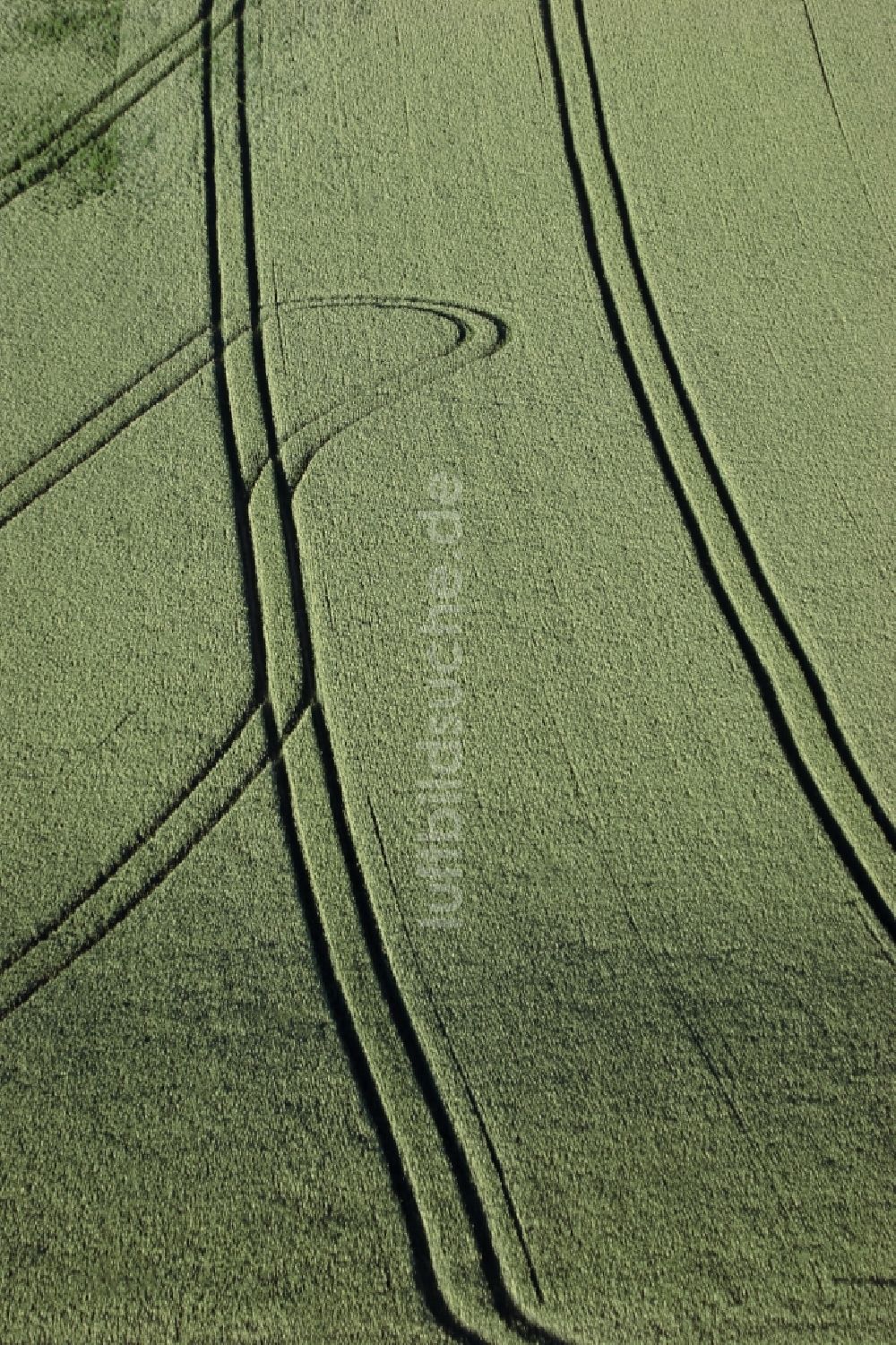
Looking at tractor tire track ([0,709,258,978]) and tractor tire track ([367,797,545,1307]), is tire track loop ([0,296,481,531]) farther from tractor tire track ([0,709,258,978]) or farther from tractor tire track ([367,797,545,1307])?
tractor tire track ([367,797,545,1307])

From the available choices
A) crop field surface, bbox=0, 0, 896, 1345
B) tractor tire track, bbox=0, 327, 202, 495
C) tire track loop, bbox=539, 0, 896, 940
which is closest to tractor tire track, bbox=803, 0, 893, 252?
crop field surface, bbox=0, 0, 896, 1345

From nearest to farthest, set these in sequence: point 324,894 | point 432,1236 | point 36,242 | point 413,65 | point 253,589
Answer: point 432,1236 < point 324,894 < point 253,589 < point 36,242 < point 413,65

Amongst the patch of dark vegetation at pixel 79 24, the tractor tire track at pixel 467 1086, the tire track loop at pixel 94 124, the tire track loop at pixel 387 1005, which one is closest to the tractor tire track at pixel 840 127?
the tire track loop at pixel 387 1005

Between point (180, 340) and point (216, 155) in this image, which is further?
point (216, 155)

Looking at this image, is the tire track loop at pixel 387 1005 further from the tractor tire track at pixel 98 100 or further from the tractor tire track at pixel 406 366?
the tractor tire track at pixel 98 100

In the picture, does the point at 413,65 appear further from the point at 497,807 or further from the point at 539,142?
the point at 497,807

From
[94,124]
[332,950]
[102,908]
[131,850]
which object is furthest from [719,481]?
[94,124]

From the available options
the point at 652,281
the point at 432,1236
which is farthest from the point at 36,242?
the point at 432,1236

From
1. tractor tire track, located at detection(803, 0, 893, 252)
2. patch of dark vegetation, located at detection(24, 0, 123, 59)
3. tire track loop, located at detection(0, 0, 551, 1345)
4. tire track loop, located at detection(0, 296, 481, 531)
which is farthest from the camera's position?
patch of dark vegetation, located at detection(24, 0, 123, 59)

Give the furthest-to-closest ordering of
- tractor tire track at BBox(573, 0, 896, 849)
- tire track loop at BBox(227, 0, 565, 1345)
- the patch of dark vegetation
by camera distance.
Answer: the patch of dark vegetation < tractor tire track at BBox(573, 0, 896, 849) < tire track loop at BBox(227, 0, 565, 1345)
